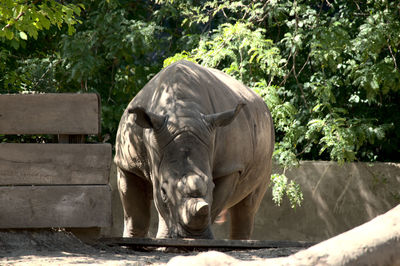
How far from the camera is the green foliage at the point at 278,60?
28.4 ft

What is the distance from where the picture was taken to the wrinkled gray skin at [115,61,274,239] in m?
5.33

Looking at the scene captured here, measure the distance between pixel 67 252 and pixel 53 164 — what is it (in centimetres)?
69

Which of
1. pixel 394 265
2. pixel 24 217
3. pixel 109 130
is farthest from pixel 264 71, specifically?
pixel 394 265

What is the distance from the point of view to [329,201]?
9945 mm

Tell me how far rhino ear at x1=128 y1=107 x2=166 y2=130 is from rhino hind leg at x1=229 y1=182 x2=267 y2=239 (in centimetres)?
232

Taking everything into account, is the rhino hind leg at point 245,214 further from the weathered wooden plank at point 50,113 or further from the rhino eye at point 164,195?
the weathered wooden plank at point 50,113

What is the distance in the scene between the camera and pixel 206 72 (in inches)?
262

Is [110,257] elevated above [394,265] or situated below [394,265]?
below

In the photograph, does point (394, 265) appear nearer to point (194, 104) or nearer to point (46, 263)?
point (46, 263)

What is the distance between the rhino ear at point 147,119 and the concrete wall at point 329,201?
440 cm

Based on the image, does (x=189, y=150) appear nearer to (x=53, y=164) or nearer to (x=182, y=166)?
(x=182, y=166)

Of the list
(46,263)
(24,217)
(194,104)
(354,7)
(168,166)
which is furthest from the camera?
(354,7)

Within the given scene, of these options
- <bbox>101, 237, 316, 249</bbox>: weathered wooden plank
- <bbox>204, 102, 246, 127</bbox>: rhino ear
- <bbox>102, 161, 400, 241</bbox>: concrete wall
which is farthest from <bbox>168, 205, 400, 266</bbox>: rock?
<bbox>102, 161, 400, 241</bbox>: concrete wall

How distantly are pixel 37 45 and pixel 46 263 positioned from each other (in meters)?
6.45
